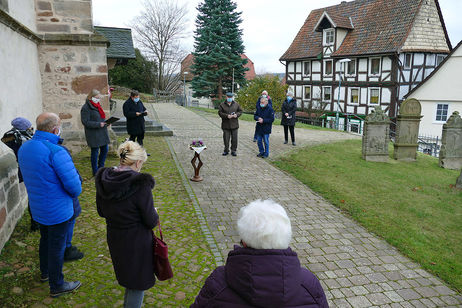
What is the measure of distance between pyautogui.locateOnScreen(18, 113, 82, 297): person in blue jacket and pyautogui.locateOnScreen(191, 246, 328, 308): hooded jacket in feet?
7.18

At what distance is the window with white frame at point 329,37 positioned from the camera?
101ft

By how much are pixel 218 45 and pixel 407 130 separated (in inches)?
967

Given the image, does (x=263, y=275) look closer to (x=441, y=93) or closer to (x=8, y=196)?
(x=8, y=196)

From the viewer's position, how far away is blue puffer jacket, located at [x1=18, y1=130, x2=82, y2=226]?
334cm

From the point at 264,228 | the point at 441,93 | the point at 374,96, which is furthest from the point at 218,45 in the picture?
the point at 264,228

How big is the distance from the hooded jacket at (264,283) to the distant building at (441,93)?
2641 centimetres

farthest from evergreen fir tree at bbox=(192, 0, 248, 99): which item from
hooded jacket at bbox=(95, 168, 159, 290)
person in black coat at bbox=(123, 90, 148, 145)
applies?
hooded jacket at bbox=(95, 168, 159, 290)

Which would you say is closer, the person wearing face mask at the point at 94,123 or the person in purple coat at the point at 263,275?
the person in purple coat at the point at 263,275

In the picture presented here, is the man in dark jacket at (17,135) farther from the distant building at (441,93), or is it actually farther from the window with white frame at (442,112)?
the window with white frame at (442,112)

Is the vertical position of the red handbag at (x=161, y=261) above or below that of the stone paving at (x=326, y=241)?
above

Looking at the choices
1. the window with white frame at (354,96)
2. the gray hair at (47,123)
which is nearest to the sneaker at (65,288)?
the gray hair at (47,123)

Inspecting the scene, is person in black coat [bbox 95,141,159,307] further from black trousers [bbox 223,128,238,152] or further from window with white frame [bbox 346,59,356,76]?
window with white frame [bbox 346,59,356,76]

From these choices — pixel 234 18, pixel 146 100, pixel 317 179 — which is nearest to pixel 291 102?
pixel 317 179

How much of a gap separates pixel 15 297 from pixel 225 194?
419cm
